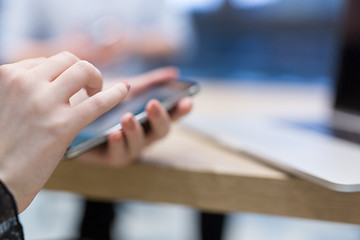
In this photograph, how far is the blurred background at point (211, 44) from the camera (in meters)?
1.45

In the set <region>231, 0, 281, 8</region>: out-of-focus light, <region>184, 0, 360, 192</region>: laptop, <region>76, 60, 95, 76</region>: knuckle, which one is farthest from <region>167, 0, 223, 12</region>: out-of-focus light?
<region>76, 60, 95, 76</region>: knuckle

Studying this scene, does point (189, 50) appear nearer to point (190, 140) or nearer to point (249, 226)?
point (249, 226)

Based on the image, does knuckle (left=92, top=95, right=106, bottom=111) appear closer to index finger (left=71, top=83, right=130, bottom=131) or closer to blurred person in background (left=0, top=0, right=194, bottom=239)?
index finger (left=71, top=83, right=130, bottom=131)

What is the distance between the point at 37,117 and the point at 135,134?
11cm

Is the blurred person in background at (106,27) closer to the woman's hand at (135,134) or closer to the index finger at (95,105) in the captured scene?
the woman's hand at (135,134)

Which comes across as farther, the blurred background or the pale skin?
the blurred background

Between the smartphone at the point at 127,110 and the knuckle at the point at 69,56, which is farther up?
the knuckle at the point at 69,56

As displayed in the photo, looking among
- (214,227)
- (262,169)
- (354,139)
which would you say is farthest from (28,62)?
(214,227)

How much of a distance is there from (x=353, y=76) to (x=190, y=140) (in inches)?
11.7

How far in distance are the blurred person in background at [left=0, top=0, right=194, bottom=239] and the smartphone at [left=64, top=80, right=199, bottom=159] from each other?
0.07 ft

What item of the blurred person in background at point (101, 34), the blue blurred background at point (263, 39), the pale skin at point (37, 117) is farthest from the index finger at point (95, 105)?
the blue blurred background at point (263, 39)

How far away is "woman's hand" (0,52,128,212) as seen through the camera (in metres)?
0.27

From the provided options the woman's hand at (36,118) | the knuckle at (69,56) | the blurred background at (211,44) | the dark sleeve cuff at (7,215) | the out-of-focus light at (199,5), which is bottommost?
the blurred background at (211,44)

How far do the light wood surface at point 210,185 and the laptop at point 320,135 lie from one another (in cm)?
2
